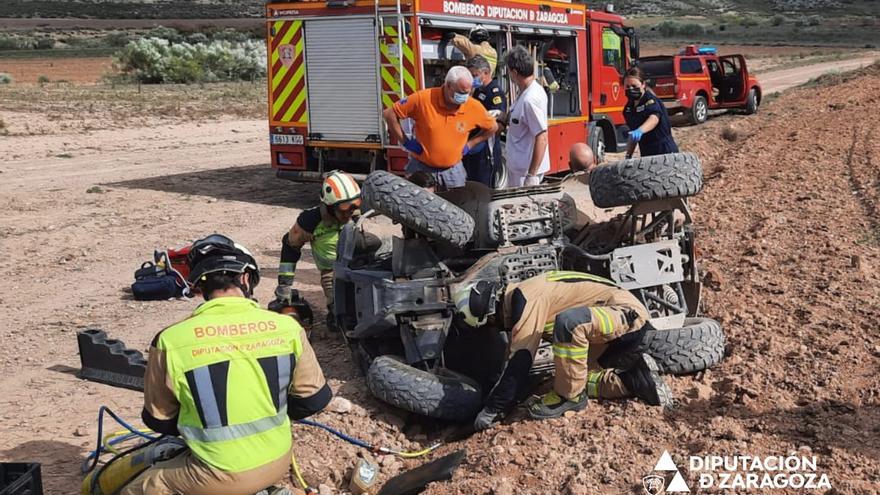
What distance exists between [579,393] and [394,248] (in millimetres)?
1690

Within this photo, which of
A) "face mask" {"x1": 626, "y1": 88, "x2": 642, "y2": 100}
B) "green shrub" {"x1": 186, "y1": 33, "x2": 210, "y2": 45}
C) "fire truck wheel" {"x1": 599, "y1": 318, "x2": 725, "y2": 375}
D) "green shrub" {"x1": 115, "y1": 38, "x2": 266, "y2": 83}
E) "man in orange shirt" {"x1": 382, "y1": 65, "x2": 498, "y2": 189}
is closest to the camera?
"fire truck wheel" {"x1": 599, "y1": 318, "x2": 725, "y2": 375}

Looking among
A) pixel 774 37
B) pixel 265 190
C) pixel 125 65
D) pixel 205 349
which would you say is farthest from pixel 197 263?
pixel 774 37

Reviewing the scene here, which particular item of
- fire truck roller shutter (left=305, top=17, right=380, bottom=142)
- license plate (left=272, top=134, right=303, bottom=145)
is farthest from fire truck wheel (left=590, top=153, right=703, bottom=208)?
license plate (left=272, top=134, right=303, bottom=145)

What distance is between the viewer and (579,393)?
4.97 meters

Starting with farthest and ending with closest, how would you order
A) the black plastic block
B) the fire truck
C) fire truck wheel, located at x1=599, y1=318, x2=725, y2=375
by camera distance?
1. the fire truck
2. fire truck wheel, located at x1=599, y1=318, x2=725, y2=375
3. the black plastic block

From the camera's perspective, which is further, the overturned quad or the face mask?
the face mask

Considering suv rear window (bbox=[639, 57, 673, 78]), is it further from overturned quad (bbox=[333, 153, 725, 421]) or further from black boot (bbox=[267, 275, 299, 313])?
black boot (bbox=[267, 275, 299, 313])

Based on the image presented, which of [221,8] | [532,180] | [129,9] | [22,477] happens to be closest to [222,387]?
[22,477]

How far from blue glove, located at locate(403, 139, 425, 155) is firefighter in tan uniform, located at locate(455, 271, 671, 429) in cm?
264

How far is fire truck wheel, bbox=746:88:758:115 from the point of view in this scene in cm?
2234

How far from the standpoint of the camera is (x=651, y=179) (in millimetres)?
5898

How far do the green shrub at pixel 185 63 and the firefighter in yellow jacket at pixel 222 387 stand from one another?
27648mm

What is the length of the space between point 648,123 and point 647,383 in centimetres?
370

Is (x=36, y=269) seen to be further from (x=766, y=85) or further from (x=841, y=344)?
(x=766, y=85)
